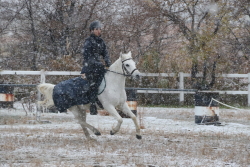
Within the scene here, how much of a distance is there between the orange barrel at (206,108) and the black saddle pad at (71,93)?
16.2 feet

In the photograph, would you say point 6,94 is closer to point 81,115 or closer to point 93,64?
point 81,115

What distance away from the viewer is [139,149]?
8.57 metres

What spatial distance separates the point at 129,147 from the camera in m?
8.87

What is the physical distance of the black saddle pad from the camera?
31.9ft

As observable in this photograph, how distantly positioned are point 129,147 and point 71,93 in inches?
69.4

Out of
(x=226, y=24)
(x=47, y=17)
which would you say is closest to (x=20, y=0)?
(x=47, y=17)

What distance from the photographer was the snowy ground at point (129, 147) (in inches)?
287

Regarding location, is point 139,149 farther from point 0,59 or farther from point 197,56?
point 0,59

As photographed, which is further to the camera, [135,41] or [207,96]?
[135,41]

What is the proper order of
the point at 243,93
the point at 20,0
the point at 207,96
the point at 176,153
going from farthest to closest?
1. the point at 20,0
2. the point at 243,93
3. the point at 207,96
4. the point at 176,153

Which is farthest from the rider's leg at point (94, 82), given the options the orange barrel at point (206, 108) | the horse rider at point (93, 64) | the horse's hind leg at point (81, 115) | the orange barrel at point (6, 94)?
the orange barrel at point (6, 94)

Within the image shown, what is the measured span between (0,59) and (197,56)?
11.3m

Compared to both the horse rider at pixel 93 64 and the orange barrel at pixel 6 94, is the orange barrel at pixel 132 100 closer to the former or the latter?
the orange barrel at pixel 6 94

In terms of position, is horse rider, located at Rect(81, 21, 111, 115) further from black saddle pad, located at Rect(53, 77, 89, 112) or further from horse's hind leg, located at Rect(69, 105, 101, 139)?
horse's hind leg, located at Rect(69, 105, 101, 139)
